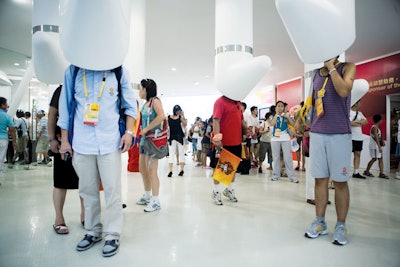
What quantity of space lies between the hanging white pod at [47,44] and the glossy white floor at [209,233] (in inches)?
55.4

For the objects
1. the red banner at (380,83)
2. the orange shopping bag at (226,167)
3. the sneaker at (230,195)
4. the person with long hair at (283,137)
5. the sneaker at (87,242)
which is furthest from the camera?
the red banner at (380,83)

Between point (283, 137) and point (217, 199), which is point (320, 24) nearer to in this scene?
point (217, 199)

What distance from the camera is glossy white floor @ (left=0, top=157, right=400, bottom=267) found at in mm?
1503

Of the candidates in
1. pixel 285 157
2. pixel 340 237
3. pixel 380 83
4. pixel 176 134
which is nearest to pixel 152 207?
pixel 340 237

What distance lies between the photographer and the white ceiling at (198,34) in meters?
4.52

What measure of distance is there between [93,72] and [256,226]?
1783 mm

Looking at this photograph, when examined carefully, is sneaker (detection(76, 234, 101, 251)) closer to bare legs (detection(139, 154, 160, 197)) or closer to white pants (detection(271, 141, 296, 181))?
bare legs (detection(139, 154, 160, 197))

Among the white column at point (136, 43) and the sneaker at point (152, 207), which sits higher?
the white column at point (136, 43)

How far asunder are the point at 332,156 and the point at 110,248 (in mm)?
1698

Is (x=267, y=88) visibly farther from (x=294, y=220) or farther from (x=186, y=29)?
(x=294, y=220)

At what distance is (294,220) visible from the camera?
223 cm

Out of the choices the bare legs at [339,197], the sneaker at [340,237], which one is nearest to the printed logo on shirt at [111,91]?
the bare legs at [339,197]

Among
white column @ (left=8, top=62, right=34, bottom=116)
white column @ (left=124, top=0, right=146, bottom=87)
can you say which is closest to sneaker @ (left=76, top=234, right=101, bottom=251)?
white column @ (left=8, top=62, right=34, bottom=116)

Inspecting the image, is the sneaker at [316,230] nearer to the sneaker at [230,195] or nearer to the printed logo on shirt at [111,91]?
the sneaker at [230,195]
